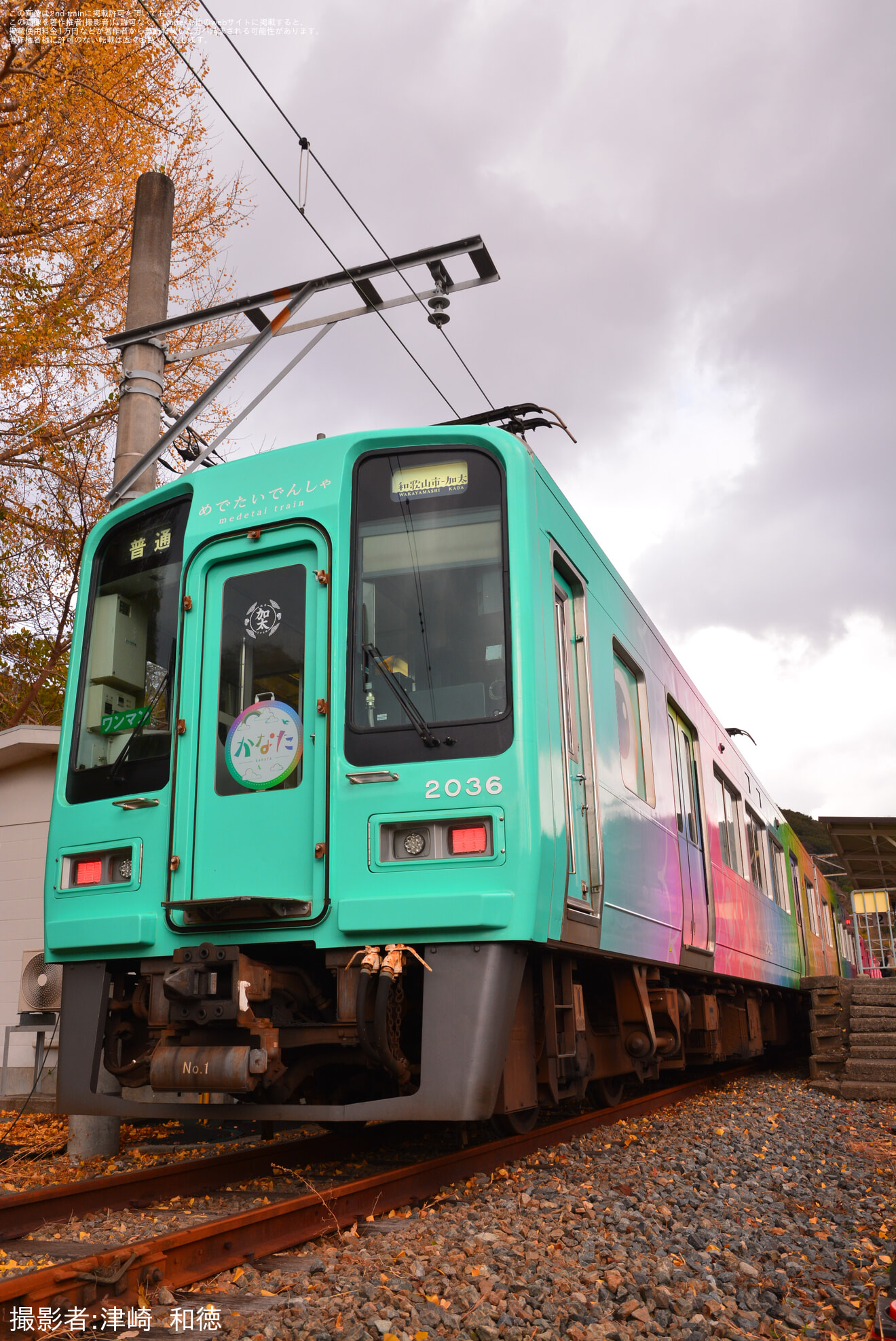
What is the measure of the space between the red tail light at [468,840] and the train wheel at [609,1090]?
339cm

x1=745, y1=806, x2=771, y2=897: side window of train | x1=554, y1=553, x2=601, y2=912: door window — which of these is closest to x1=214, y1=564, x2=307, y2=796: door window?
x1=554, y1=553, x2=601, y2=912: door window

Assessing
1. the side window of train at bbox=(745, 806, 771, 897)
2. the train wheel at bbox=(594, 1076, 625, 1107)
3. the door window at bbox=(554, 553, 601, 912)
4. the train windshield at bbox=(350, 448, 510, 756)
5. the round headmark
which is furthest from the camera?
Result: the side window of train at bbox=(745, 806, 771, 897)

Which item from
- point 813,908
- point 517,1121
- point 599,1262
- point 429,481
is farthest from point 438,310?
point 813,908

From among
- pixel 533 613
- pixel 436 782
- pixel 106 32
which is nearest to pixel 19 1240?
pixel 436 782

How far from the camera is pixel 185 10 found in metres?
12.0

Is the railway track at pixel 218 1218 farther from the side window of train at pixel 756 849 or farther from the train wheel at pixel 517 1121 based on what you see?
the side window of train at pixel 756 849

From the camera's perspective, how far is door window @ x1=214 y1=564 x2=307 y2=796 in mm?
4523

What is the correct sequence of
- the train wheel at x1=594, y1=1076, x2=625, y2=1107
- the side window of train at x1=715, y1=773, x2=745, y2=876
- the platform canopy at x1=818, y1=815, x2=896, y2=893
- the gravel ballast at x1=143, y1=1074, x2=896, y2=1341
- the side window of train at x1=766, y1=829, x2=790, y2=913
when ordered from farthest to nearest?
the platform canopy at x1=818, y1=815, x2=896, y2=893 → the side window of train at x1=766, y1=829, x2=790, y2=913 → the side window of train at x1=715, y1=773, x2=745, y2=876 → the train wheel at x1=594, y1=1076, x2=625, y2=1107 → the gravel ballast at x1=143, y1=1074, x2=896, y2=1341

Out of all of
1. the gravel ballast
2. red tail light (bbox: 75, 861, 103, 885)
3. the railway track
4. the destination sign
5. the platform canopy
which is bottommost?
the gravel ballast

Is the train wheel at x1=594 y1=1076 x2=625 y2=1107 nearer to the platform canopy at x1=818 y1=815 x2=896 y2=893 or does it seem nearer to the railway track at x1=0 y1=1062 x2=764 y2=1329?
the railway track at x1=0 y1=1062 x2=764 y2=1329

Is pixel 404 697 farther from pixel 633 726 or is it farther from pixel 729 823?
pixel 729 823

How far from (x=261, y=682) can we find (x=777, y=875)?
10.0 m

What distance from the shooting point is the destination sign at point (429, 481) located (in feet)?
15.4

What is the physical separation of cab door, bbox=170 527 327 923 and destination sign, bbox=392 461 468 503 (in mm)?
415
